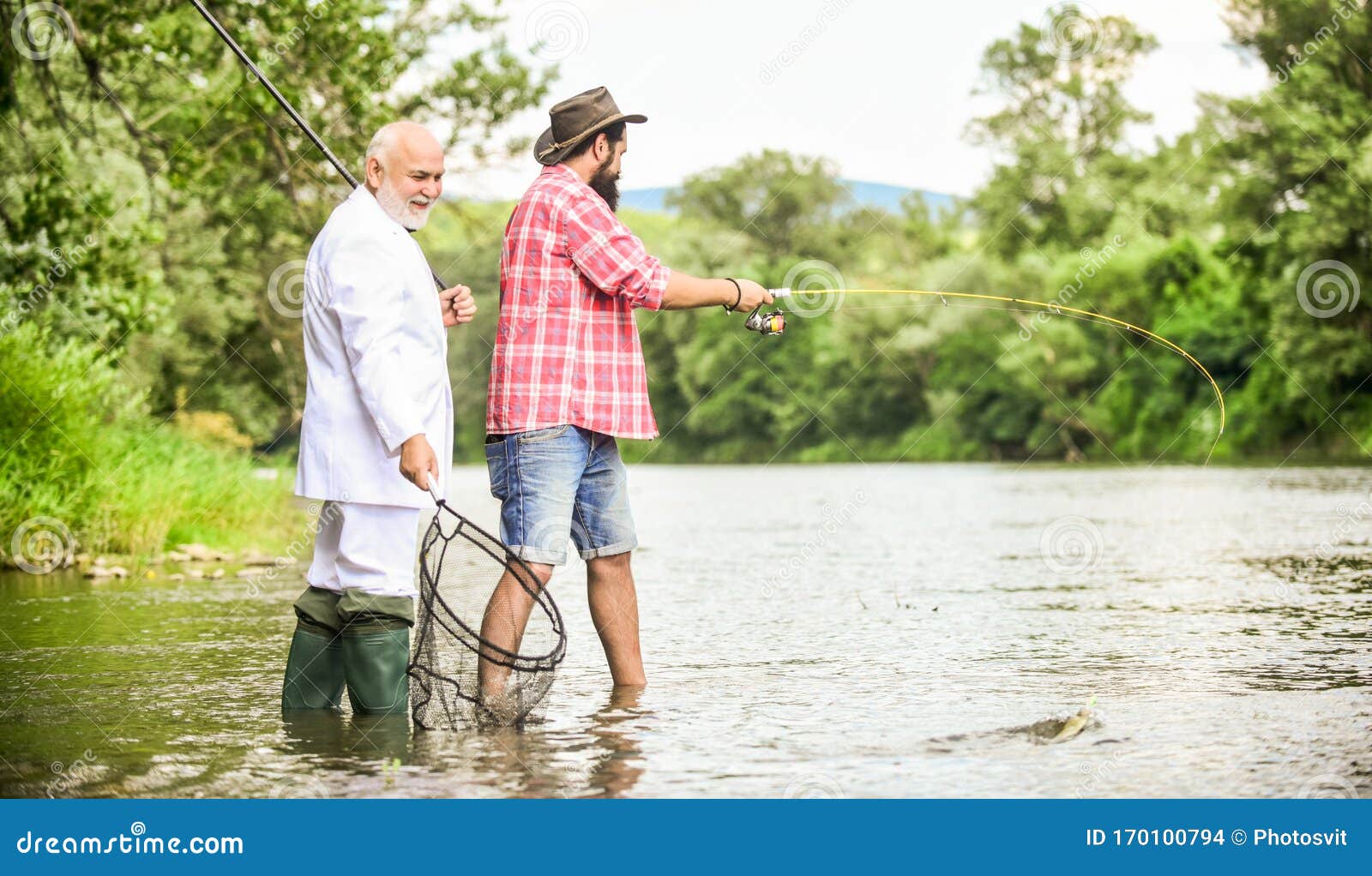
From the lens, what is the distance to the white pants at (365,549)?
538 centimetres

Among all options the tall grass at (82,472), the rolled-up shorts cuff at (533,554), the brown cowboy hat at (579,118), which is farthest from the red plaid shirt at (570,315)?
the tall grass at (82,472)

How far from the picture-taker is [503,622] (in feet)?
18.7

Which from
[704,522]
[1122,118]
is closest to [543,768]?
[704,522]

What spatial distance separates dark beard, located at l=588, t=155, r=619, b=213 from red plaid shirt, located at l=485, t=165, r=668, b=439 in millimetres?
146

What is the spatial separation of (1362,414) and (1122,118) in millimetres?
34758

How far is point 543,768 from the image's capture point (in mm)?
4742

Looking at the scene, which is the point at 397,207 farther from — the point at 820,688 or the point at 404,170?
the point at 820,688

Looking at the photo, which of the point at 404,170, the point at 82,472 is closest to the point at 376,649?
the point at 404,170

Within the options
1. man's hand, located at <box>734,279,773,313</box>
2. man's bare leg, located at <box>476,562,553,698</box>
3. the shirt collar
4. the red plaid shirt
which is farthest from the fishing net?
man's hand, located at <box>734,279,773,313</box>

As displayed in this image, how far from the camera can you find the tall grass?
12.5 meters

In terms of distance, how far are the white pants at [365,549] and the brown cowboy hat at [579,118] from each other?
147 cm

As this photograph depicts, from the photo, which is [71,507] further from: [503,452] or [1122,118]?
[1122,118]
